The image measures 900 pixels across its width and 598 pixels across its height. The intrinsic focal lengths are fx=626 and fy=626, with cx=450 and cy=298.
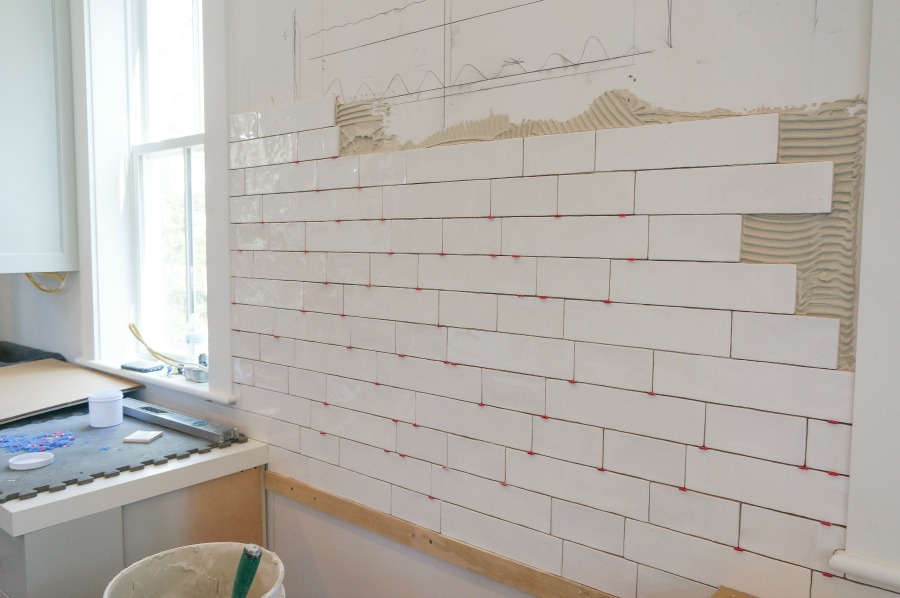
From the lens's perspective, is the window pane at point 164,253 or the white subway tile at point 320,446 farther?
the window pane at point 164,253

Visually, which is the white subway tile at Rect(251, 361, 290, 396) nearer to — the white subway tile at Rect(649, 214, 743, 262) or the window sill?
the window sill

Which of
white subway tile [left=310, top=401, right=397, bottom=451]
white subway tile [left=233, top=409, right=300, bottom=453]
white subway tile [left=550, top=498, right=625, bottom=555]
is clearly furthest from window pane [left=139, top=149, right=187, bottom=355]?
white subway tile [left=550, top=498, right=625, bottom=555]

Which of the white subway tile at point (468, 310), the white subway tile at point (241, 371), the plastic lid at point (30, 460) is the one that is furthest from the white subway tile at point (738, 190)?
the plastic lid at point (30, 460)

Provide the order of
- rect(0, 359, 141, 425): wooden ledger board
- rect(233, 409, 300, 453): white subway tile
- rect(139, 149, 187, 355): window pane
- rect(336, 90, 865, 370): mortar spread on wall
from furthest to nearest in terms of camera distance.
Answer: rect(139, 149, 187, 355): window pane
rect(0, 359, 141, 425): wooden ledger board
rect(233, 409, 300, 453): white subway tile
rect(336, 90, 865, 370): mortar spread on wall

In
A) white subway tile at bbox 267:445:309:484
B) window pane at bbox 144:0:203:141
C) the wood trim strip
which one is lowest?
the wood trim strip

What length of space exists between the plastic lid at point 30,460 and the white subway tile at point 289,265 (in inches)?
28.9

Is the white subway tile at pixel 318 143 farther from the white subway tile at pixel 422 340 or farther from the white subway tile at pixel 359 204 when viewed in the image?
the white subway tile at pixel 422 340

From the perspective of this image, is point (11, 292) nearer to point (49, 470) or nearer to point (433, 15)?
point (49, 470)

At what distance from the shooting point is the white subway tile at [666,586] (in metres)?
1.11

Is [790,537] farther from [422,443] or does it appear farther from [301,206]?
[301,206]

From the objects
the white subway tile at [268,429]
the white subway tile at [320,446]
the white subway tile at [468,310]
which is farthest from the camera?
the white subway tile at [268,429]

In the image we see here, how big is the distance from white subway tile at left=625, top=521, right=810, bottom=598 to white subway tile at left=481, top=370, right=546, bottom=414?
0.95ft

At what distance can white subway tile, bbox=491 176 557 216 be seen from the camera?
4.10 ft

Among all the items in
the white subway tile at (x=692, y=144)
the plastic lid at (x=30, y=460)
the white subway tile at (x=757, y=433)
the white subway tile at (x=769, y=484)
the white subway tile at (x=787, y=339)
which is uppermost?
the white subway tile at (x=692, y=144)
